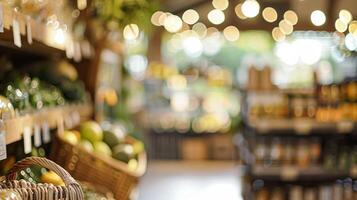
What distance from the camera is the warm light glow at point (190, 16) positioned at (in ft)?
40.4

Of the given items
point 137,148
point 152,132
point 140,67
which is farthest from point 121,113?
point 140,67

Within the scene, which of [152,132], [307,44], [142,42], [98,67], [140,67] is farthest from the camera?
[307,44]

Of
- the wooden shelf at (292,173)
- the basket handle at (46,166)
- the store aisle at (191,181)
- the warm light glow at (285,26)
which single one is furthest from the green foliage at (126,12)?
the warm light glow at (285,26)

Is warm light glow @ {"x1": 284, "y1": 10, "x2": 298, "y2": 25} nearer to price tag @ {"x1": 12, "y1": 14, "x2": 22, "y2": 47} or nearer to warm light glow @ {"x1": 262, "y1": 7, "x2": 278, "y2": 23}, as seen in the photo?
warm light glow @ {"x1": 262, "y1": 7, "x2": 278, "y2": 23}

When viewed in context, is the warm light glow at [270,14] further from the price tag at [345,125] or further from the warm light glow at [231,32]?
the price tag at [345,125]

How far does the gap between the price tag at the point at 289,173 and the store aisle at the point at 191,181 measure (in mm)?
1926

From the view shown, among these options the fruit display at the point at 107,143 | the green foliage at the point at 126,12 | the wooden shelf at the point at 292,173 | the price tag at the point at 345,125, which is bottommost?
the wooden shelf at the point at 292,173

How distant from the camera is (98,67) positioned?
471 cm

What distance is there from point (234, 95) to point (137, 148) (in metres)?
9.86

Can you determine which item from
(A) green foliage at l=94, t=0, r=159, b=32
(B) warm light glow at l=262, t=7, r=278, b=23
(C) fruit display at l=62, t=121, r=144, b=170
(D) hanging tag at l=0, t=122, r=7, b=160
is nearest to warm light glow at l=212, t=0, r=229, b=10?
(B) warm light glow at l=262, t=7, r=278, b=23

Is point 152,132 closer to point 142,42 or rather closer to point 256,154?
point 142,42

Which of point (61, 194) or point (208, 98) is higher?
point (61, 194)

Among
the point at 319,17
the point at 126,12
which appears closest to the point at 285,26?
the point at 319,17

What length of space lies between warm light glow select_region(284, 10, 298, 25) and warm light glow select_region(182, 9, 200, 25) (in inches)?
66.5
